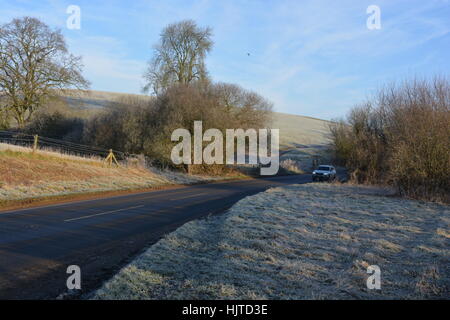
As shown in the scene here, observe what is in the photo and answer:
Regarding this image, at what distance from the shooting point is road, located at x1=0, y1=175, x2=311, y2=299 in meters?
5.79

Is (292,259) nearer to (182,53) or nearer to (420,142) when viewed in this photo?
(420,142)

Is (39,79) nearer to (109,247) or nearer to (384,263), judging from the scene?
(109,247)

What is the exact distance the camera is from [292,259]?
683 cm

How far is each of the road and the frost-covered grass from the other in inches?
30.3

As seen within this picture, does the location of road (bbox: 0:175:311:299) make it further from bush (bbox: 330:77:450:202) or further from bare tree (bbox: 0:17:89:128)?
bare tree (bbox: 0:17:89:128)

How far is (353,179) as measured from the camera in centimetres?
2606

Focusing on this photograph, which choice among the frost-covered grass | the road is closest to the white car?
the road

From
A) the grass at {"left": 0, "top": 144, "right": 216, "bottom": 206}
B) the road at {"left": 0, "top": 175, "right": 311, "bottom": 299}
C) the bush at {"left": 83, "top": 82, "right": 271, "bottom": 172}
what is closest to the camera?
the road at {"left": 0, "top": 175, "right": 311, "bottom": 299}

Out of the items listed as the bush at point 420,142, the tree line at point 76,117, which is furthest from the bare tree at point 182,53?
the bush at point 420,142

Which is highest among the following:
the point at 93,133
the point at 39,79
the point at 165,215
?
the point at 39,79

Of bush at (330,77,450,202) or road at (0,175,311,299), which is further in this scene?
bush at (330,77,450,202)

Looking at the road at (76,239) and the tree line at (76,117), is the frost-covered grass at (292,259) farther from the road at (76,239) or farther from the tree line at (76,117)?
the tree line at (76,117)
